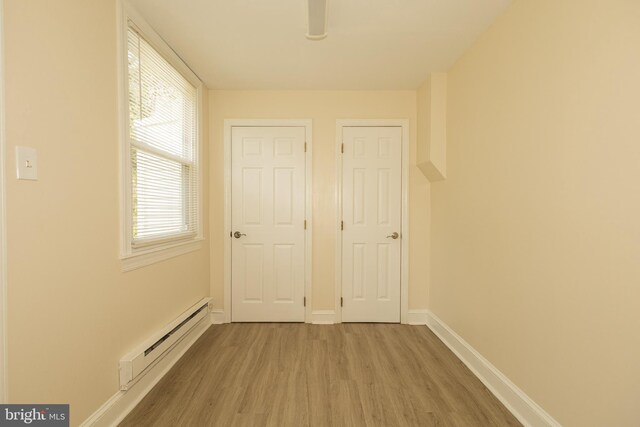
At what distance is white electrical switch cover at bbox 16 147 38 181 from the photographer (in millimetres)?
1174

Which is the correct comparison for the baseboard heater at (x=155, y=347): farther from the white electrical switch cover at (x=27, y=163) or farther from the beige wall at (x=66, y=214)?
the white electrical switch cover at (x=27, y=163)

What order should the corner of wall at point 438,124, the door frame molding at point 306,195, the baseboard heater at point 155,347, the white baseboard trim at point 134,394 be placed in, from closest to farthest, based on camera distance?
the white baseboard trim at point 134,394
the baseboard heater at point 155,347
the corner of wall at point 438,124
the door frame molding at point 306,195

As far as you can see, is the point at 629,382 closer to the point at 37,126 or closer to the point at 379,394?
the point at 379,394

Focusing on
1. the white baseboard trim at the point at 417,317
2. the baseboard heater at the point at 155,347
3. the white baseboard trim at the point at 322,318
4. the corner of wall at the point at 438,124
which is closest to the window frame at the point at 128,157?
the baseboard heater at the point at 155,347

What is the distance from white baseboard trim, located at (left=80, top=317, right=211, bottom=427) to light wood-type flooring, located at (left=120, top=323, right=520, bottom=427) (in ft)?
0.17

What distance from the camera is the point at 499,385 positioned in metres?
1.98

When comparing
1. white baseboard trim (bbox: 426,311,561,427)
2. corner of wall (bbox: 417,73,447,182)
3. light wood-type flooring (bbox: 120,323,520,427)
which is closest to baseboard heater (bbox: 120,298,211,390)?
light wood-type flooring (bbox: 120,323,520,427)

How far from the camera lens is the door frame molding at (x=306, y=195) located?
326cm

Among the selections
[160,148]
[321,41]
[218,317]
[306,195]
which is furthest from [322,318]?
[321,41]

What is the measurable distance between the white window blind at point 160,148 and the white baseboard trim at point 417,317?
98.1 inches

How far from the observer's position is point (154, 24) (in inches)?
84.0

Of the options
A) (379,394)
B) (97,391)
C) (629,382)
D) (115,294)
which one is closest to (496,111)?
(629,382)

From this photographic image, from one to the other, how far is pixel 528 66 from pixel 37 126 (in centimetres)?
258

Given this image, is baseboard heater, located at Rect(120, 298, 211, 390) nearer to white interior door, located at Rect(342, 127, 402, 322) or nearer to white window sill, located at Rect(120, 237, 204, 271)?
white window sill, located at Rect(120, 237, 204, 271)
